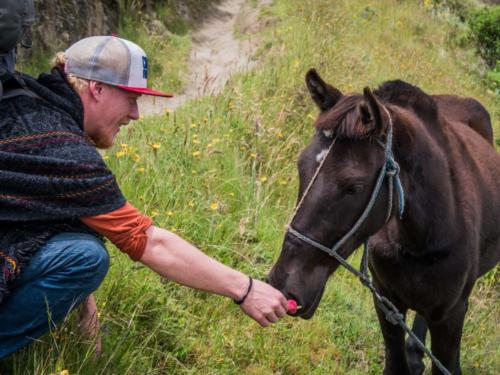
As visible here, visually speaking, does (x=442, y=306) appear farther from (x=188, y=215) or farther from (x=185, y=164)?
(x=185, y=164)

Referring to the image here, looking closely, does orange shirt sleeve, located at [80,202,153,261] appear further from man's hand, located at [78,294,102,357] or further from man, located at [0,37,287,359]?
man's hand, located at [78,294,102,357]

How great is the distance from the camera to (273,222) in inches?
210

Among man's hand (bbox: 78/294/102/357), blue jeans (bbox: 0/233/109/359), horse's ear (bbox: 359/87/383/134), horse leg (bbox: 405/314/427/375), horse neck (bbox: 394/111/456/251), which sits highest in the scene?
horse's ear (bbox: 359/87/383/134)

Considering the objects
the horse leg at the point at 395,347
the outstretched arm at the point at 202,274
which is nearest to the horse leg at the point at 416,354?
the horse leg at the point at 395,347

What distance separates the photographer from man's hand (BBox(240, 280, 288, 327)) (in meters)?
2.69

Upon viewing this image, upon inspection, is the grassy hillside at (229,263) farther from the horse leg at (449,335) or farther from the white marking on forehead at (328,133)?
the white marking on forehead at (328,133)

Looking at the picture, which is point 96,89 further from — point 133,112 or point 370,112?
point 370,112

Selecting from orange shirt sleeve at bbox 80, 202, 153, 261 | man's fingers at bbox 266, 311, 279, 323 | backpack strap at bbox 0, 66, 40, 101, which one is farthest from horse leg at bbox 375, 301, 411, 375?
backpack strap at bbox 0, 66, 40, 101

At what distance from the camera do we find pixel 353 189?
2744mm

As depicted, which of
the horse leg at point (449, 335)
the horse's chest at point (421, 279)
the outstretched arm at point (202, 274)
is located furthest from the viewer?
the horse leg at point (449, 335)

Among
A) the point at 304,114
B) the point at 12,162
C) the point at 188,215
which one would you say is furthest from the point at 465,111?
the point at 12,162

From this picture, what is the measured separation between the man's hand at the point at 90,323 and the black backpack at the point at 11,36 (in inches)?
43.6

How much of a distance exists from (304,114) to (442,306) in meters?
4.26

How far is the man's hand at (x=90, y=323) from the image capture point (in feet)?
9.80
